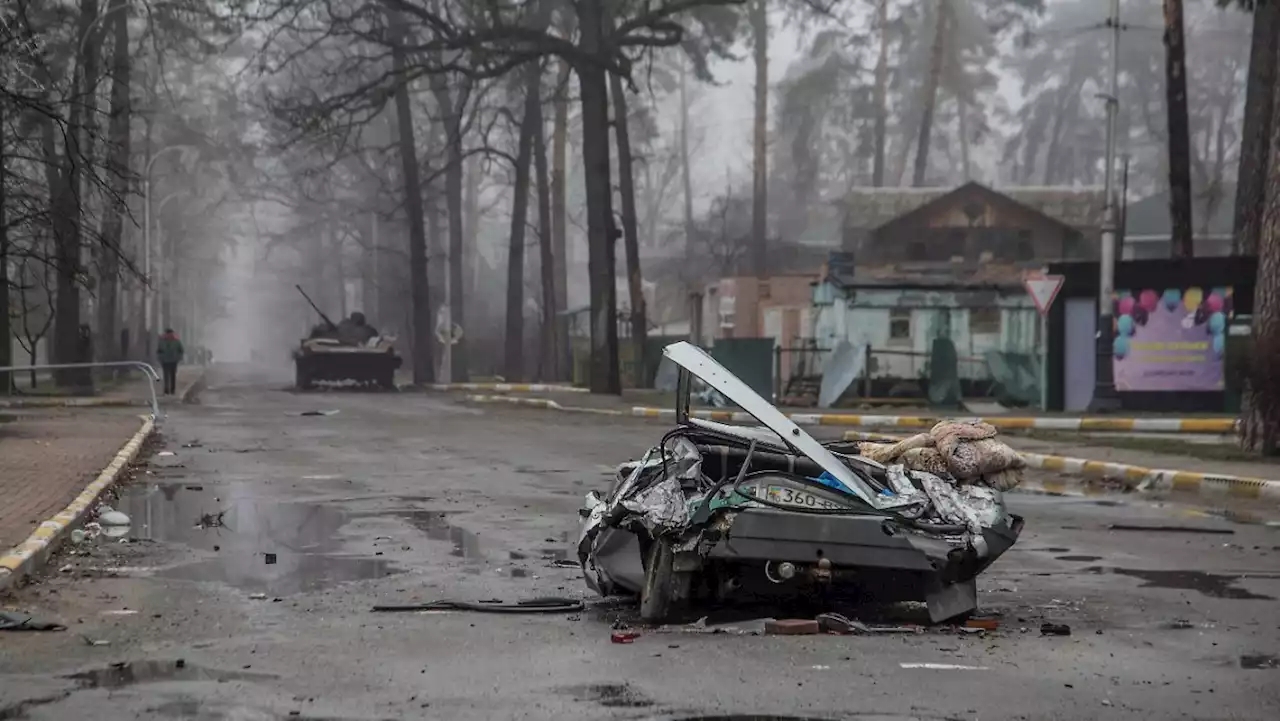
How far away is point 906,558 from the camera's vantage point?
8.17 m

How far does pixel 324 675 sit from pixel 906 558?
117 inches

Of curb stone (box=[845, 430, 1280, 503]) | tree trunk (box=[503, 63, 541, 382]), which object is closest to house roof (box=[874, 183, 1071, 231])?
tree trunk (box=[503, 63, 541, 382])

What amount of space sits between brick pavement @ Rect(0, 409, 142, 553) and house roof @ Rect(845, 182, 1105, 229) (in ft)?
107

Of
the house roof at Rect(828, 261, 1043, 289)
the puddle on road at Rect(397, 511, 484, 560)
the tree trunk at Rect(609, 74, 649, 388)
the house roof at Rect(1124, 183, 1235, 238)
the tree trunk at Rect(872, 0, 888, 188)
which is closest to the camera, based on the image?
the puddle on road at Rect(397, 511, 484, 560)

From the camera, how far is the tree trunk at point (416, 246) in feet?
167

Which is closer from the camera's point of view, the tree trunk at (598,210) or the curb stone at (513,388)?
the tree trunk at (598,210)

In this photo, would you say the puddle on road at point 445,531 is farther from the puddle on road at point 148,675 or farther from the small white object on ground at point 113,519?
the puddle on road at point 148,675

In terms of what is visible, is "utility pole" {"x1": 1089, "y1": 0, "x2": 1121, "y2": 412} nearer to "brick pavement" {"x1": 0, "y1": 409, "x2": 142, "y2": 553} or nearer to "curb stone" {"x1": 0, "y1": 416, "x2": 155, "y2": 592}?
"brick pavement" {"x1": 0, "y1": 409, "x2": 142, "y2": 553}

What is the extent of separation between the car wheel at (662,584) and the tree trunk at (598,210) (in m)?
30.1

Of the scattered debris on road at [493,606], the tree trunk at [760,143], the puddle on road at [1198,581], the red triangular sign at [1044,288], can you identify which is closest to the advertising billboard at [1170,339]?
the red triangular sign at [1044,288]

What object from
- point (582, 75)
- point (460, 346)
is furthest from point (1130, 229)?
point (582, 75)

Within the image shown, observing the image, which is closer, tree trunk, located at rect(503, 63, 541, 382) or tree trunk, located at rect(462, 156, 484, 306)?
tree trunk, located at rect(503, 63, 541, 382)

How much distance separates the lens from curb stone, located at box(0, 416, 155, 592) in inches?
384

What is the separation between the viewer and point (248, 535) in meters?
12.7
